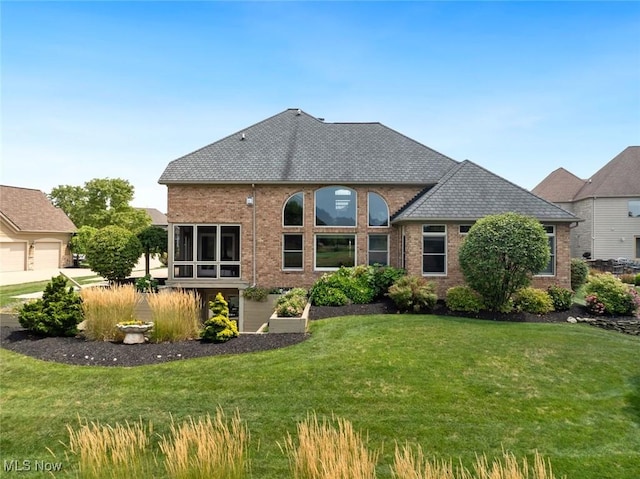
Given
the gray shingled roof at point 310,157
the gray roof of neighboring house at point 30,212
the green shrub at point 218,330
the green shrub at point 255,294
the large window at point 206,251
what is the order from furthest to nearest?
the gray roof of neighboring house at point 30,212 → the gray shingled roof at point 310,157 → the large window at point 206,251 → the green shrub at point 255,294 → the green shrub at point 218,330

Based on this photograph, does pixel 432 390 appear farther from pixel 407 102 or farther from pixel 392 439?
pixel 407 102

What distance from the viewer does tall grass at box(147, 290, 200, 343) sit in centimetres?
905

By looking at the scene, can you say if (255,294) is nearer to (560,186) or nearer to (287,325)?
(287,325)

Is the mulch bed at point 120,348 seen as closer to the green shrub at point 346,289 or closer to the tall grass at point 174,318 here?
the tall grass at point 174,318

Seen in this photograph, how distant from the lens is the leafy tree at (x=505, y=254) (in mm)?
11141

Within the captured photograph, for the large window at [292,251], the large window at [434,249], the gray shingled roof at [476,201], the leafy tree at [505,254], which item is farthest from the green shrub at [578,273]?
the large window at [292,251]

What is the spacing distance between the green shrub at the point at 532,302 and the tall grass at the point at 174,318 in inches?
415

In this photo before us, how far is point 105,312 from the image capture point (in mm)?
9227

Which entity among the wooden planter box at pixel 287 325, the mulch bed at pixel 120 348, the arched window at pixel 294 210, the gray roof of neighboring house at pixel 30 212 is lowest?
the mulch bed at pixel 120 348

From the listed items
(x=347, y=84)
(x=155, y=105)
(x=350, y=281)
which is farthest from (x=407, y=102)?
(x=155, y=105)

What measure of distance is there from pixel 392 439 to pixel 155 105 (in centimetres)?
1488

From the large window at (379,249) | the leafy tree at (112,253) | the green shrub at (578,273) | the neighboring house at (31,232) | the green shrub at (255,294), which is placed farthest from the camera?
the neighboring house at (31,232)

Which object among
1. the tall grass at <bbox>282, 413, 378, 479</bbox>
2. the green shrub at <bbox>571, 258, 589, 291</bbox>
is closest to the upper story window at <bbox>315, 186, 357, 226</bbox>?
the green shrub at <bbox>571, 258, 589, 291</bbox>

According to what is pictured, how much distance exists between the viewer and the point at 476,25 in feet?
37.0
